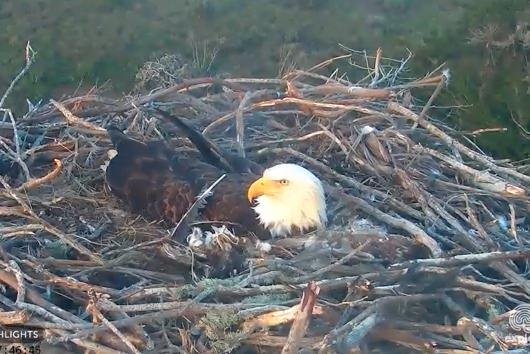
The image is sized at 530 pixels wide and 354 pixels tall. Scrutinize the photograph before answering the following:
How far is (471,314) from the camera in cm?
402

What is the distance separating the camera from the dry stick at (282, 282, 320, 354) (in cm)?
345

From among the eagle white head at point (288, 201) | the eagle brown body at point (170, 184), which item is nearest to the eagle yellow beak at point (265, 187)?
the eagle white head at point (288, 201)

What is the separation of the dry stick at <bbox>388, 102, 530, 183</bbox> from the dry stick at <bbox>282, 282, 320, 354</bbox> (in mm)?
1900

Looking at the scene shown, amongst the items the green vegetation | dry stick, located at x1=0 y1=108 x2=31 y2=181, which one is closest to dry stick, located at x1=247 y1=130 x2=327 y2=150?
dry stick, located at x1=0 y1=108 x2=31 y2=181

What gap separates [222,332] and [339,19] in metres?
Answer: 11.4

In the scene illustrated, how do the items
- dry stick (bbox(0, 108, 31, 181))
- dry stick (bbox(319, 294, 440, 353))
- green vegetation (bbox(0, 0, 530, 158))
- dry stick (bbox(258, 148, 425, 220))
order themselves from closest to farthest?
dry stick (bbox(319, 294, 440, 353)) → dry stick (bbox(258, 148, 425, 220)) → dry stick (bbox(0, 108, 31, 181)) → green vegetation (bbox(0, 0, 530, 158))

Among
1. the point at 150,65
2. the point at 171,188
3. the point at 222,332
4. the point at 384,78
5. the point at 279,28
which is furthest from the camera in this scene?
the point at 279,28

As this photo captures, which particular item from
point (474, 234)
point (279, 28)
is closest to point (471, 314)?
point (474, 234)

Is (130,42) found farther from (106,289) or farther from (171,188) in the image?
(106,289)

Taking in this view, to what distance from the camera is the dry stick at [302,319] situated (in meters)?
3.45

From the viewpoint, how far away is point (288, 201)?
15.5 ft

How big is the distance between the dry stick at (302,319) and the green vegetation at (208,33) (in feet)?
18.5

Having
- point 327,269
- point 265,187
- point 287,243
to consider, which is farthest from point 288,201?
point 327,269

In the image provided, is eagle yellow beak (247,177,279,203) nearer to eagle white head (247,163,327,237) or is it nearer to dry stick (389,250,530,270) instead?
eagle white head (247,163,327,237)
